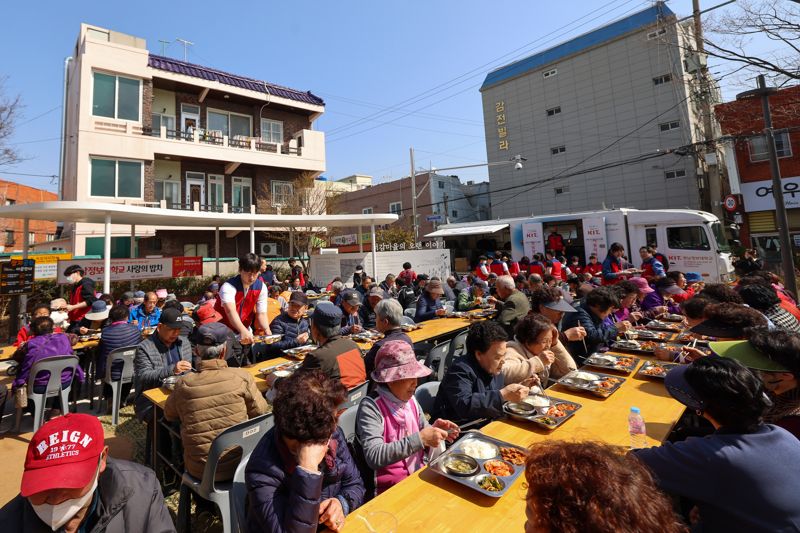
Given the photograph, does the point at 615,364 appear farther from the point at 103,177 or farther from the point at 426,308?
the point at 103,177

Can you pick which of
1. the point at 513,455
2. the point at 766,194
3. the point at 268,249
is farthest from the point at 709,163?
the point at 268,249

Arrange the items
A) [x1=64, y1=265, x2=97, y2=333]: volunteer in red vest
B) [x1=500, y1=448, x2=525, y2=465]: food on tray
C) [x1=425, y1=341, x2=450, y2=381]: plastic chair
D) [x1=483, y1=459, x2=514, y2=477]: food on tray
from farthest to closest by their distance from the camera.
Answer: [x1=64, y1=265, x2=97, y2=333]: volunteer in red vest < [x1=425, y1=341, x2=450, y2=381]: plastic chair < [x1=500, y1=448, x2=525, y2=465]: food on tray < [x1=483, y1=459, x2=514, y2=477]: food on tray

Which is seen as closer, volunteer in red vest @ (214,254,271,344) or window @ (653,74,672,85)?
volunteer in red vest @ (214,254,271,344)

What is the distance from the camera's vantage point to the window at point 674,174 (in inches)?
828

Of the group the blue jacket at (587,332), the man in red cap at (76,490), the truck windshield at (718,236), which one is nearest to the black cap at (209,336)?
the man in red cap at (76,490)

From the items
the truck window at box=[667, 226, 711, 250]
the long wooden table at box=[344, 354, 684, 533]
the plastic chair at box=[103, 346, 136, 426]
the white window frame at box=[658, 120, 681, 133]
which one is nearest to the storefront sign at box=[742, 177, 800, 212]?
the white window frame at box=[658, 120, 681, 133]

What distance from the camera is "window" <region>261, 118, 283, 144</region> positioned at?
70.1 feet

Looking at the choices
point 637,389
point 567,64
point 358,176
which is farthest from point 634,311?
point 358,176

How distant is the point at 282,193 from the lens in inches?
821

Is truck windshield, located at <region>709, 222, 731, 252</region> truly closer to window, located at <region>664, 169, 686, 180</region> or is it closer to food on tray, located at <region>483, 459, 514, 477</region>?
window, located at <region>664, 169, 686, 180</region>

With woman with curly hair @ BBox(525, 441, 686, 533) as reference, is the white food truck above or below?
above

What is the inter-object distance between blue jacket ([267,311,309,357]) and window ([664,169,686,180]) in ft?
82.2

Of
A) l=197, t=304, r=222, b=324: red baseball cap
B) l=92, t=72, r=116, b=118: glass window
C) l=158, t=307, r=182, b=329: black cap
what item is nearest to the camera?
l=158, t=307, r=182, b=329: black cap

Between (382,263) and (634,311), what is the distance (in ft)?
39.9
